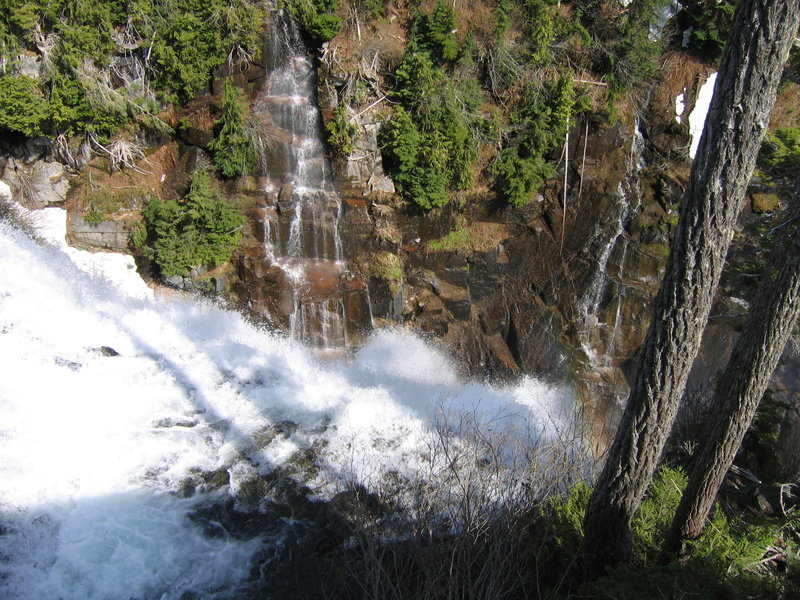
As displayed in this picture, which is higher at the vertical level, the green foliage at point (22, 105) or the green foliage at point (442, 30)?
the green foliage at point (442, 30)

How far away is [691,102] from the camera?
13133 millimetres

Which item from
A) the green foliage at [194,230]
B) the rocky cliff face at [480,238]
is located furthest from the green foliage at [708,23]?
the green foliage at [194,230]

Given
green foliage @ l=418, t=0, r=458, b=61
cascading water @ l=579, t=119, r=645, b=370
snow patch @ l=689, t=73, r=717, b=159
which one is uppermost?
green foliage @ l=418, t=0, r=458, b=61

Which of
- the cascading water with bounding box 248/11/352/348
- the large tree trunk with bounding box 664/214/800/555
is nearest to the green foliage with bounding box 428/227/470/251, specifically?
the cascading water with bounding box 248/11/352/348

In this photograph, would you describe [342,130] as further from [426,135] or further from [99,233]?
[99,233]

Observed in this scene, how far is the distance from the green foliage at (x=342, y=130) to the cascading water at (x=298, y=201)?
0.48m

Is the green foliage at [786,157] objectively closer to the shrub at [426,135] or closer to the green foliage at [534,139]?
the green foliage at [534,139]

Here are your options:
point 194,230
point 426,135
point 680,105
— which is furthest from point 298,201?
point 680,105

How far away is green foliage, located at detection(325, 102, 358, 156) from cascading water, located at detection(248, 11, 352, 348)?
0.48 m

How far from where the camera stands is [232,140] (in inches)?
477

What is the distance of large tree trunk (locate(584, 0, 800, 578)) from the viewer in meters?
3.68

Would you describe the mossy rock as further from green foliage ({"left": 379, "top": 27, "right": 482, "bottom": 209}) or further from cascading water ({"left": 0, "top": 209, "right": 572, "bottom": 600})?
green foliage ({"left": 379, "top": 27, "right": 482, "bottom": 209})

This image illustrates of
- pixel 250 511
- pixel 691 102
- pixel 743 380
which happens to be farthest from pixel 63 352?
pixel 691 102

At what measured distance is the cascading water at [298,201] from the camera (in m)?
12.2
